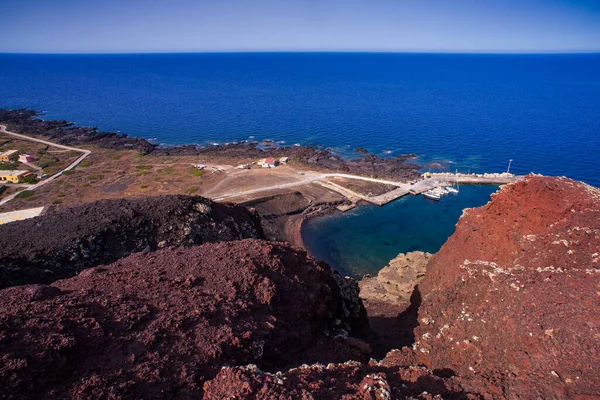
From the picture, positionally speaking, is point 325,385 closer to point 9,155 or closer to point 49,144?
point 9,155

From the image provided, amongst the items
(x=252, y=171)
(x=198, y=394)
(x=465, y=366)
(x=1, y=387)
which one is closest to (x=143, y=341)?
(x=198, y=394)

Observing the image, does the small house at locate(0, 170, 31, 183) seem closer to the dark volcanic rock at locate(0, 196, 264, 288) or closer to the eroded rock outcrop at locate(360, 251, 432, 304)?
the dark volcanic rock at locate(0, 196, 264, 288)

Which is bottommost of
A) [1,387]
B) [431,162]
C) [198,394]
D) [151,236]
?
[431,162]

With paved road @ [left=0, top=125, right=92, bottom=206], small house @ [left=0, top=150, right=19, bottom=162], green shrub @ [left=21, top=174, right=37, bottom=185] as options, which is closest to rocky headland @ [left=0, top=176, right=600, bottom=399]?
paved road @ [left=0, top=125, right=92, bottom=206]

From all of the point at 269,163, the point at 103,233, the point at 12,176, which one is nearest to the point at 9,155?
the point at 12,176

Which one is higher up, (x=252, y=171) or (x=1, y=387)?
(x=1, y=387)

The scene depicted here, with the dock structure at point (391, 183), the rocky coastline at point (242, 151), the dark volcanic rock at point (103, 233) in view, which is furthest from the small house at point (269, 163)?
the dark volcanic rock at point (103, 233)

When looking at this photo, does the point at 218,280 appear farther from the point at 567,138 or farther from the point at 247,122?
the point at 567,138
